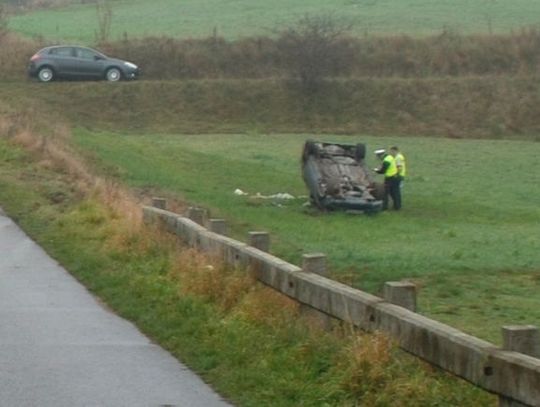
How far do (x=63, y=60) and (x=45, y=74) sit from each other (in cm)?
104

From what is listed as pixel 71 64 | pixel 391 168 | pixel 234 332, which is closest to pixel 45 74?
pixel 71 64

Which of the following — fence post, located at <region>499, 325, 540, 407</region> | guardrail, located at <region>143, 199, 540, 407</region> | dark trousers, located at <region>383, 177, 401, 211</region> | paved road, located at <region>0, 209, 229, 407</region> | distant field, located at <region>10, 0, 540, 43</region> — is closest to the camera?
guardrail, located at <region>143, 199, 540, 407</region>

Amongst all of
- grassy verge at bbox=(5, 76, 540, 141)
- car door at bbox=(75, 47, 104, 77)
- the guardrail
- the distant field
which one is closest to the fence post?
the guardrail

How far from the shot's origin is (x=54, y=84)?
189 ft

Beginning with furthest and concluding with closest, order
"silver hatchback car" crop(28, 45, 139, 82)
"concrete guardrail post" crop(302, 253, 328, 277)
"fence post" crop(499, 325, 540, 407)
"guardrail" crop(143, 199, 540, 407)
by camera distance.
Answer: "silver hatchback car" crop(28, 45, 139, 82) → "concrete guardrail post" crop(302, 253, 328, 277) → "fence post" crop(499, 325, 540, 407) → "guardrail" crop(143, 199, 540, 407)

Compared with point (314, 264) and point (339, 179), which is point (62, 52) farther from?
point (314, 264)

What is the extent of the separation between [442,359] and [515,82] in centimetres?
5648

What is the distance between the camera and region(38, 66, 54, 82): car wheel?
58.4 meters

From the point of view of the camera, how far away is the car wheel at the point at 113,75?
5944cm

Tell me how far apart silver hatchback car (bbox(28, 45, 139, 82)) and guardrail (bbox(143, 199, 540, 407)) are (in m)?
45.4

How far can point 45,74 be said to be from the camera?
5850 cm

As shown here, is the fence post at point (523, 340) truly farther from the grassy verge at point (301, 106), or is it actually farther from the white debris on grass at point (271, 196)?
the grassy verge at point (301, 106)

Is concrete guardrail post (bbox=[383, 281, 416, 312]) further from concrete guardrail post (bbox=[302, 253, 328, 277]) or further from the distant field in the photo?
the distant field

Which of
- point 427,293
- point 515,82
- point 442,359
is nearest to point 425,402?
point 442,359
